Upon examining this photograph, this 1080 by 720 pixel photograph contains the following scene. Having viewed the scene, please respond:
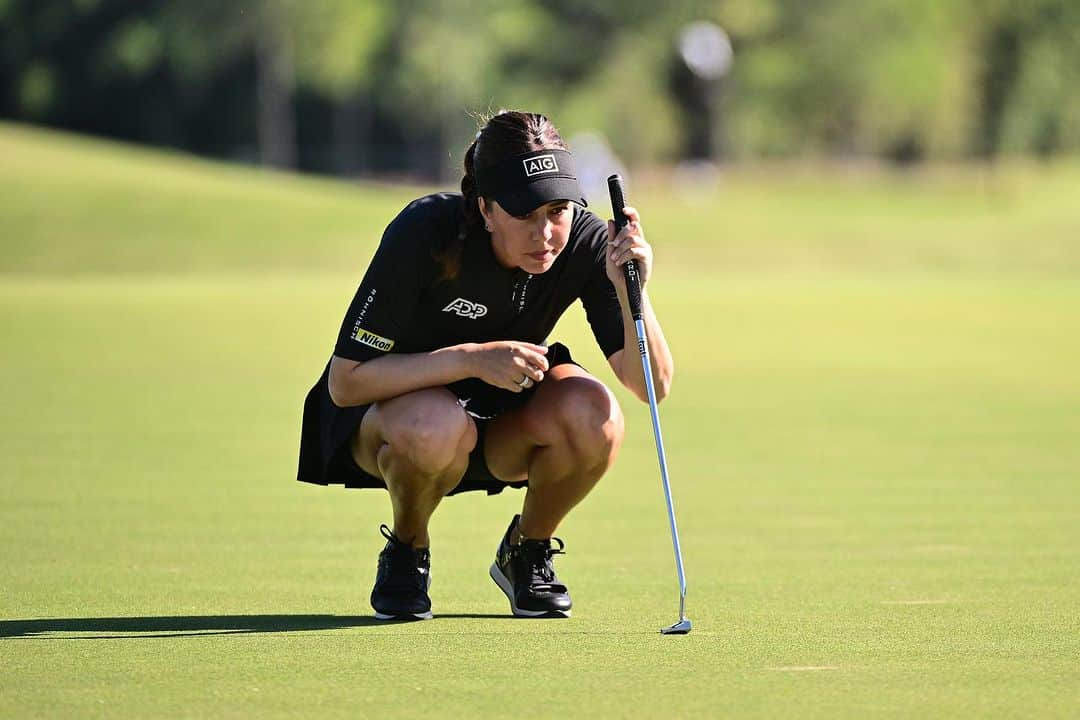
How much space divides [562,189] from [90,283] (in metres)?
20.9

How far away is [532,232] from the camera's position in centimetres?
530

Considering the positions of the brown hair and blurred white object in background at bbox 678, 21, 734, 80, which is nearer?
the brown hair

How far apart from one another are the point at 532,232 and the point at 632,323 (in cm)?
56

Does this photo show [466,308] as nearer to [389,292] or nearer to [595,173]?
[389,292]

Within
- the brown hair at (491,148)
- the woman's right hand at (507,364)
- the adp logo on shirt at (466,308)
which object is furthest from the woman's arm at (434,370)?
→ the brown hair at (491,148)

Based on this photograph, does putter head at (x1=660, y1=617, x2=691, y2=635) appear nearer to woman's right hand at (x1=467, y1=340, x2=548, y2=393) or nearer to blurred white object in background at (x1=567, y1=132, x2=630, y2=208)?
woman's right hand at (x1=467, y1=340, x2=548, y2=393)

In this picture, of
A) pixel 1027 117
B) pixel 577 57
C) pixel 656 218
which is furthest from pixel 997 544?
pixel 1027 117

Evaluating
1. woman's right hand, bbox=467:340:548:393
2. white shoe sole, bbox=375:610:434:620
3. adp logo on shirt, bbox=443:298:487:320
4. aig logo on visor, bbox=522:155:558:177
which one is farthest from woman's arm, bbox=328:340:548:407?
white shoe sole, bbox=375:610:434:620

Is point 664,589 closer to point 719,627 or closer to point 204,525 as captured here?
point 719,627

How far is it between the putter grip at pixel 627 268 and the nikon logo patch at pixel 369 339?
2.45ft

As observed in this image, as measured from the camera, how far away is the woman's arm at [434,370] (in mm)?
5297

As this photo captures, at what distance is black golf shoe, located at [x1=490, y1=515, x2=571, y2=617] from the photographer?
219 inches

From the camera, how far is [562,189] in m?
5.27

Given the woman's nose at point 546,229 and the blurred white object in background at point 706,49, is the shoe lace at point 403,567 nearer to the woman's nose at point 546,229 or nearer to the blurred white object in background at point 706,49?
the woman's nose at point 546,229
